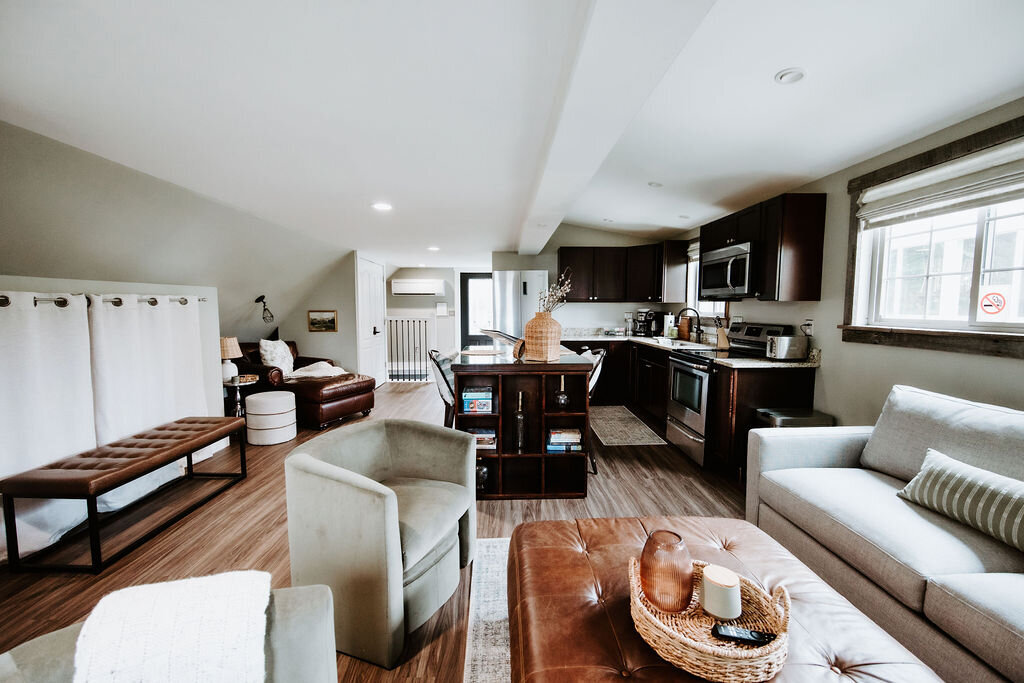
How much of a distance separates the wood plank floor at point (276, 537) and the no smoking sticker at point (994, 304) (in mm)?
1668

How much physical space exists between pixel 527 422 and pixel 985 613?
2.01 meters

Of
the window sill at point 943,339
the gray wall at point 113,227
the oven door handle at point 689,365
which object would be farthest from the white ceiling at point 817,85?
the gray wall at point 113,227

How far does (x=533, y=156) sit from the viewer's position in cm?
229

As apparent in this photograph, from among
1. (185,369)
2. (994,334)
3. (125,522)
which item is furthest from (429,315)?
(994,334)

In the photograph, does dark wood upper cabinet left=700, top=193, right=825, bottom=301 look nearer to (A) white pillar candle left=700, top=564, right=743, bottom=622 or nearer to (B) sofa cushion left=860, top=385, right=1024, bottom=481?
(B) sofa cushion left=860, top=385, right=1024, bottom=481

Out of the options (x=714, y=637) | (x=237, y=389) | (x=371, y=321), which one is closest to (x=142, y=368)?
(x=237, y=389)

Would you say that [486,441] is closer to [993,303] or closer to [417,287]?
[993,303]

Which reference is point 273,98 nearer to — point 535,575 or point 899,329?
point 535,575

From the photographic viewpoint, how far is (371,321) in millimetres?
6230

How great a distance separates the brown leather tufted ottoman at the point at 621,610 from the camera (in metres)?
0.89

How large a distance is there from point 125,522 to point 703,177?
15.5 feet

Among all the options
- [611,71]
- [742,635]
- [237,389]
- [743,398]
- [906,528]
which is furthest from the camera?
[237,389]

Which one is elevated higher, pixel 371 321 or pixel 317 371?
pixel 371 321

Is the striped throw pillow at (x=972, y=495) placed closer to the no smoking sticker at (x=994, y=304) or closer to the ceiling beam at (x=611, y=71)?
the no smoking sticker at (x=994, y=304)
